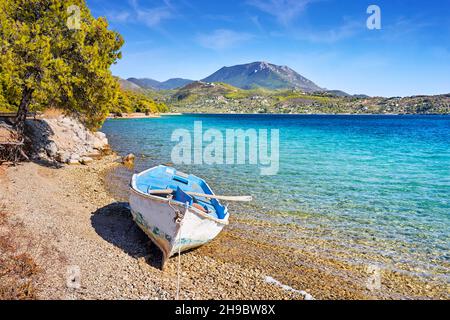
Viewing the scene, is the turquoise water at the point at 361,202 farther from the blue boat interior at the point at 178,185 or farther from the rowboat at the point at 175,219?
the rowboat at the point at 175,219

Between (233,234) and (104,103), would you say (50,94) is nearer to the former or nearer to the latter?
(104,103)

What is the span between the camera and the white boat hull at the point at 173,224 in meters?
11.2

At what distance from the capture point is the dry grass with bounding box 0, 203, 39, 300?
827cm

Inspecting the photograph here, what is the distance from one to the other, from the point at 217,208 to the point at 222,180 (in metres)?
11.5

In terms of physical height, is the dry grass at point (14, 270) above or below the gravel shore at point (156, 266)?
above

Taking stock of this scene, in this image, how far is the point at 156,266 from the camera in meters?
11.4

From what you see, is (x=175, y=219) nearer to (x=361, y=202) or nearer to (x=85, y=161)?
(x=361, y=202)

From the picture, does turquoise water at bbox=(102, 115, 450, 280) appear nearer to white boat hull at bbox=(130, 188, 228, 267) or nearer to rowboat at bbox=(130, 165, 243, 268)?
rowboat at bbox=(130, 165, 243, 268)

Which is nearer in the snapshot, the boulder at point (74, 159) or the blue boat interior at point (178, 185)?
the blue boat interior at point (178, 185)

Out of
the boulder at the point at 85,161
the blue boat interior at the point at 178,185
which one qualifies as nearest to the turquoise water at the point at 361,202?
the blue boat interior at the point at 178,185

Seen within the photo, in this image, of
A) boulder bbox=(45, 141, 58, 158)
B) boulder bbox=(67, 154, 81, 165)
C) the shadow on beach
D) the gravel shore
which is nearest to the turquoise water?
the gravel shore

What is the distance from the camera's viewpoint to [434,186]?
2516cm

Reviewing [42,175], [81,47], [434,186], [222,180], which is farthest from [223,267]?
[434,186]

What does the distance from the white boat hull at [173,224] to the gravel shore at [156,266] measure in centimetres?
66
